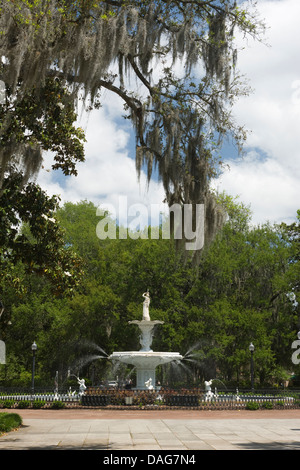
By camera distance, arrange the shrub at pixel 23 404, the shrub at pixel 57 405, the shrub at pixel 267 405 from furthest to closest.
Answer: the shrub at pixel 267 405, the shrub at pixel 23 404, the shrub at pixel 57 405

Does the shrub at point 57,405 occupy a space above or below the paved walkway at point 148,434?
below

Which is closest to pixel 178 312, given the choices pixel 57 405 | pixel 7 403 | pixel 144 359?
pixel 144 359

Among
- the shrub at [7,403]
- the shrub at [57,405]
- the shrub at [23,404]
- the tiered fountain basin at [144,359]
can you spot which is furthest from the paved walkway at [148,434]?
the tiered fountain basin at [144,359]

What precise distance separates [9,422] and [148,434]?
3921 mm

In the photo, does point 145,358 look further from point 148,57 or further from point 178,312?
point 148,57

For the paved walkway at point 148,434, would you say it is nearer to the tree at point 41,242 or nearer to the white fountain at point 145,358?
the tree at point 41,242

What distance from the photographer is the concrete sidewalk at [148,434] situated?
37.7ft

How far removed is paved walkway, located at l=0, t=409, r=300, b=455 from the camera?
37.7 feet

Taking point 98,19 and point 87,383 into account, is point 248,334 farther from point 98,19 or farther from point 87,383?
point 98,19

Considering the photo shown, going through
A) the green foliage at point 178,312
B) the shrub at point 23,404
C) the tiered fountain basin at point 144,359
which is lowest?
the shrub at point 23,404

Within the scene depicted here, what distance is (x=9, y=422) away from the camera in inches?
582

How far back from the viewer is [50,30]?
9789 mm

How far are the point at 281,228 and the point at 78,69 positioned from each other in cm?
3693
